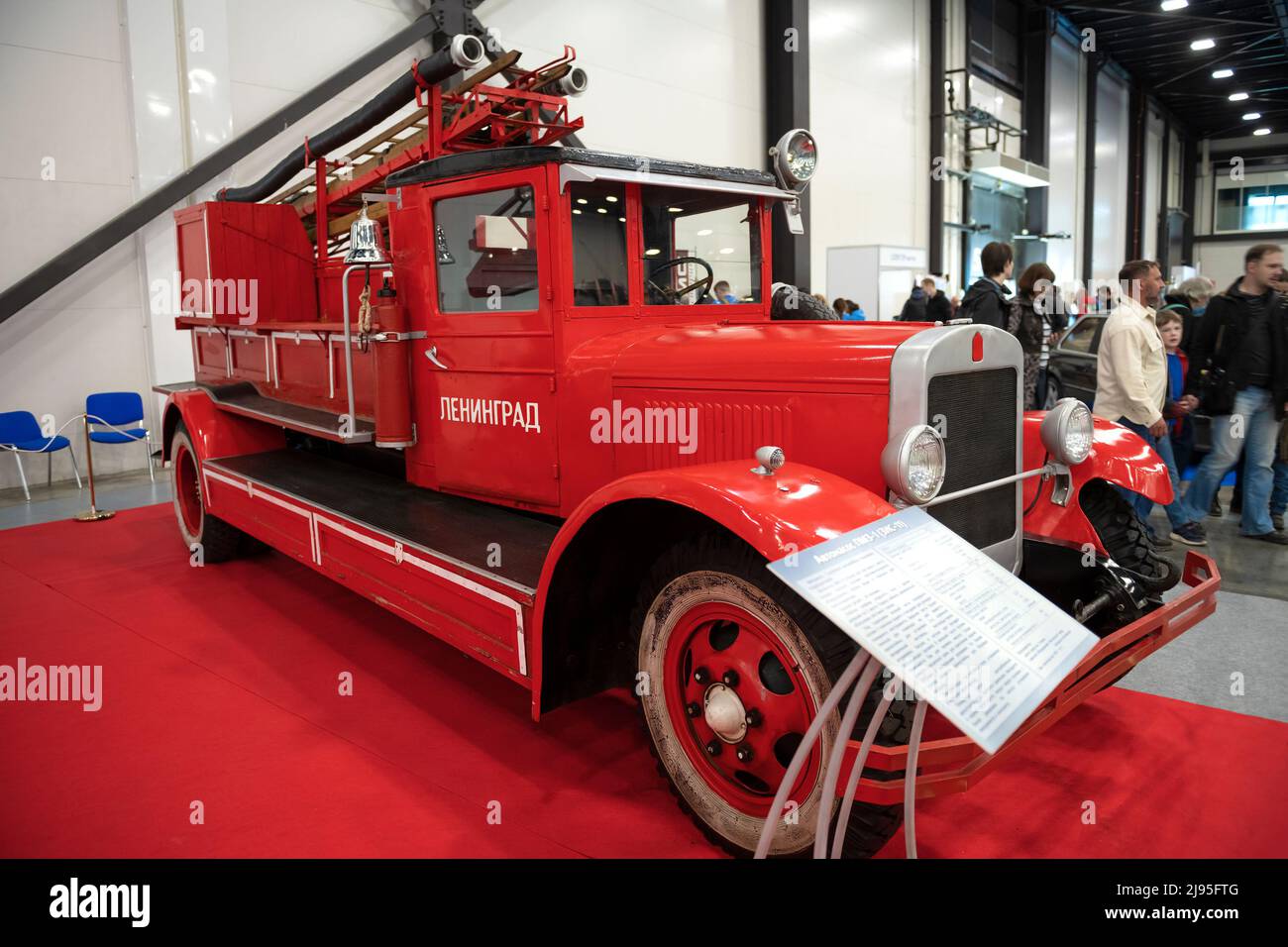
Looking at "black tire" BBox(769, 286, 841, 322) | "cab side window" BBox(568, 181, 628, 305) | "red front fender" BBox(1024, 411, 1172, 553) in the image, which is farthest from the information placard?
"black tire" BBox(769, 286, 841, 322)

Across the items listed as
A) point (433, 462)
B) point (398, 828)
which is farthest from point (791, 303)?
point (398, 828)

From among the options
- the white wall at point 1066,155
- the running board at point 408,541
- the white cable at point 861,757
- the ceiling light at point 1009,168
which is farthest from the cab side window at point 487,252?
the white wall at point 1066,155

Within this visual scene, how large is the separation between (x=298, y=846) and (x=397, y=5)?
8713 millimetres

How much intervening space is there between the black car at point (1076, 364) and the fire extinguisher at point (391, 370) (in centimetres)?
618

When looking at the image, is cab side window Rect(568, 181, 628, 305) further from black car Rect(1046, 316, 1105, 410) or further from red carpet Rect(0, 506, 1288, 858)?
black car Rect(1046, 316, 1105, 410)

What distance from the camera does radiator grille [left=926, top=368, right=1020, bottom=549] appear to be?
8.34 feet

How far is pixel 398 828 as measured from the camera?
2.44 m

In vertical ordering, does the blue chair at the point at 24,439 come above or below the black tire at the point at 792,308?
below

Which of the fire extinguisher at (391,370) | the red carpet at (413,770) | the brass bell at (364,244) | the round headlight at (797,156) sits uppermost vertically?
the round headlight at (797,156)

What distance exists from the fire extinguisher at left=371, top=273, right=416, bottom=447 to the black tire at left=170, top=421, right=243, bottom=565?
1.75m

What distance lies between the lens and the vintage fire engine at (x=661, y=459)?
7.38 feet

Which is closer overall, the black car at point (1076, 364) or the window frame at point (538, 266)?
the window frame at point (538, 266)

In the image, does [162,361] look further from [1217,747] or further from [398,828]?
[1217,747]

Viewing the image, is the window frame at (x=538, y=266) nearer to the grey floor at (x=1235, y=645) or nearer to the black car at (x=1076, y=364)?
the grey floor at (x=1235, y=645)
